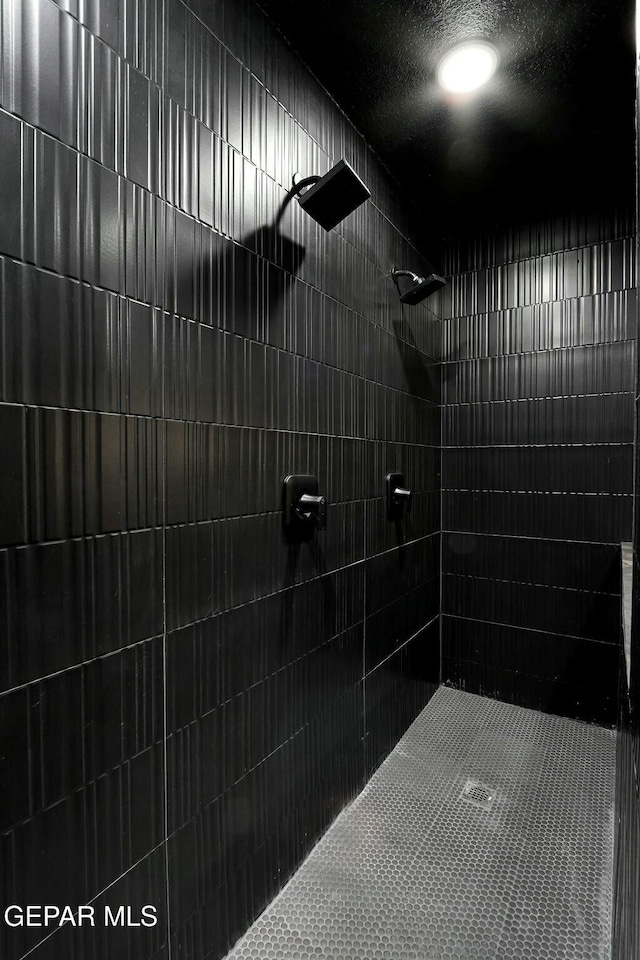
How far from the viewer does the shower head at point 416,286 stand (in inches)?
88.5

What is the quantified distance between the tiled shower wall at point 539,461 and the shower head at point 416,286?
64 cm

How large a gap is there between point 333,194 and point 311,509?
100 cm

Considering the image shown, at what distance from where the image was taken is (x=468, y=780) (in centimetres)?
216

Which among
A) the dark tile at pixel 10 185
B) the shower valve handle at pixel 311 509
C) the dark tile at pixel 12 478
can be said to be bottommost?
the shower valve handle at pixel 311 509

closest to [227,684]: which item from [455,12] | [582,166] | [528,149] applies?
[455,12]

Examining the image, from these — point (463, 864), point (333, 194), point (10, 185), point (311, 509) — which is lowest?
point (463, 864)

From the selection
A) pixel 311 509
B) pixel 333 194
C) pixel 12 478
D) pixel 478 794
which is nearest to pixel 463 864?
pixel 478 794

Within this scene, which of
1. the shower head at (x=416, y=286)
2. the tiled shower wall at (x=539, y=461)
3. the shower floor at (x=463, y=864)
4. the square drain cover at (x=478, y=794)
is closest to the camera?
the shower floor at (x=463, y=864)

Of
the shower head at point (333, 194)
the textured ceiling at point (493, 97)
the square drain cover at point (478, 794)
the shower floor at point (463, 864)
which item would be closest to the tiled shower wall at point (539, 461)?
the textured ceiling at point (493, 97)

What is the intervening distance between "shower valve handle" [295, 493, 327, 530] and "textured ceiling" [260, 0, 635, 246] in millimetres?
1510

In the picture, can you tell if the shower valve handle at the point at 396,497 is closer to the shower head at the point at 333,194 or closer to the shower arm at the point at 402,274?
the shower arm at the point at 402,274

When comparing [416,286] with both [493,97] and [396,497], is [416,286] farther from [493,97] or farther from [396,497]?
[396,497]

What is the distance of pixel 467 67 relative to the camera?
69.3 inches

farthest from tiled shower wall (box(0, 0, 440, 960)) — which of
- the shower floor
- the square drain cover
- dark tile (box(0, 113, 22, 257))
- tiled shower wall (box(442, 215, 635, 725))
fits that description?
tiled shower wall (box(442, 215, 635, 725))
